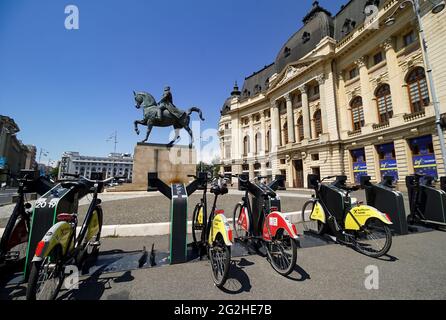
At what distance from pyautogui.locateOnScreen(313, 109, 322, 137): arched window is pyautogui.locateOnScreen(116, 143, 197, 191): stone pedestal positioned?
1996cm

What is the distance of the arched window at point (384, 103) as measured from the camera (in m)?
20.0

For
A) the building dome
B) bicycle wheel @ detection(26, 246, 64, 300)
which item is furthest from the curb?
the building dome

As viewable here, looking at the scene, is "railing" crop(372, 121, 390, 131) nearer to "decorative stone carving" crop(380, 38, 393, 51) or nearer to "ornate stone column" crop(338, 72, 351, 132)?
"ornate stone column" crop(338, 72, 351, 132)

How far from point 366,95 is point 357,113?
2.35 m

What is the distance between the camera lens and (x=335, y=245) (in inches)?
166

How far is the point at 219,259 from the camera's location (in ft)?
9.16

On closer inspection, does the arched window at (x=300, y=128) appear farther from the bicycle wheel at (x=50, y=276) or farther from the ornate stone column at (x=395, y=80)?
the bicycle wheel at (x=50, y=276)

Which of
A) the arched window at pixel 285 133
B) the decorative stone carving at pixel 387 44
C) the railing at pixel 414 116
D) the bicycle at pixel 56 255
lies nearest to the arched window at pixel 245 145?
the arched window at pixel 285 133

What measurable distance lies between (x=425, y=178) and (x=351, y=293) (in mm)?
5721

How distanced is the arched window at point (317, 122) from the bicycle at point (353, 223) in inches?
1019

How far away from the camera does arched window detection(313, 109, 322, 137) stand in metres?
27.8

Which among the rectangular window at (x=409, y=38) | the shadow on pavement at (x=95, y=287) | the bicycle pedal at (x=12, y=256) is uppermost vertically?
the rectangular window at (x=409, y=38)

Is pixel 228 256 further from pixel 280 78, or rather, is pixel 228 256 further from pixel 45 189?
pixel 280 78
